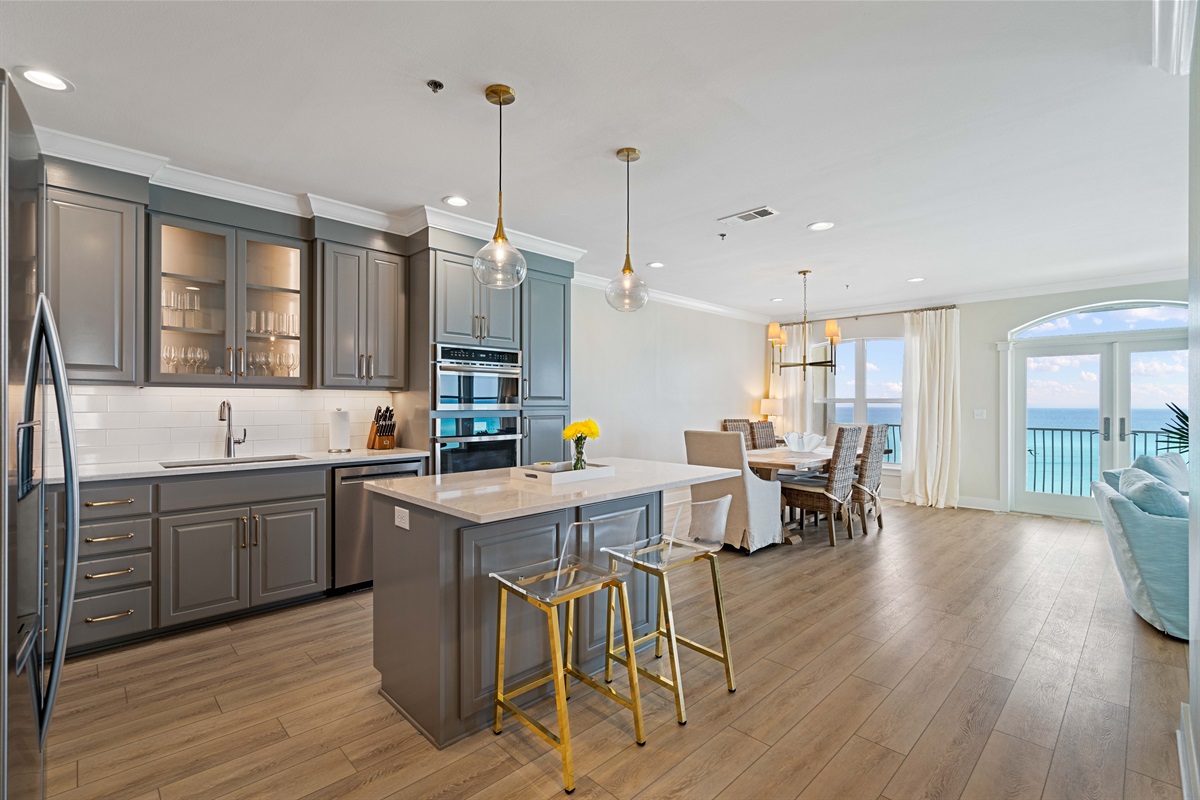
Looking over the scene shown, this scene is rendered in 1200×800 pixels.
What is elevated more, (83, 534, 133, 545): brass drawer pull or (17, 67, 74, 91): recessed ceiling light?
(17, 67, 74, 91): recessed ceiling light

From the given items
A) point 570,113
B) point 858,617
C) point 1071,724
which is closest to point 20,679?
point 570,113

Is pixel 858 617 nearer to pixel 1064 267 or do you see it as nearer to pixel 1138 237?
pixel 1138 237

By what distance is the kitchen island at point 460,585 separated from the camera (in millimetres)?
2146

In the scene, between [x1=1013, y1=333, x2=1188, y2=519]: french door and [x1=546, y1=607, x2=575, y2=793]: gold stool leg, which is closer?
[x1=546, y1=607, x2=575, y2=793]: gold stool leg

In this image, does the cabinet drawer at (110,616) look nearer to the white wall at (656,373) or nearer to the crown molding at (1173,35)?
the white wall at (656,373)

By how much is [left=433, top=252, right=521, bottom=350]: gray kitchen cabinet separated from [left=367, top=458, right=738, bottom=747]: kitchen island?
5.85 ft

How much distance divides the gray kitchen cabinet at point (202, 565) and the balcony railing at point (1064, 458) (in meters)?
7.65

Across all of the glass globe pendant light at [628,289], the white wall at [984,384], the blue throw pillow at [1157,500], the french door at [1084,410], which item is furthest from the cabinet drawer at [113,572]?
the french door at [1084,410]

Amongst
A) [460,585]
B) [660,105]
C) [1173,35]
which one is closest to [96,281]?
[460,585]

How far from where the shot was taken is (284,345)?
3.88 m

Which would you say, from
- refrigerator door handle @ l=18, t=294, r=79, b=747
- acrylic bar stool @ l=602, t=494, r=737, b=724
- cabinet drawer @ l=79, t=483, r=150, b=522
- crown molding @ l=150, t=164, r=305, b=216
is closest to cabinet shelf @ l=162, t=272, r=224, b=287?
crown molding @ l=150, t=164, r=305, b=216

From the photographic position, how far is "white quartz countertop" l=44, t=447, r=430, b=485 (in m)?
2.92

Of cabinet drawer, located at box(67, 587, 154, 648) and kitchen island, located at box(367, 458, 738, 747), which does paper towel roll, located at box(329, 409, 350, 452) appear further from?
kitchen island, located at box(367, 458, 738, 747)

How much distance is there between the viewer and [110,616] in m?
2.93
